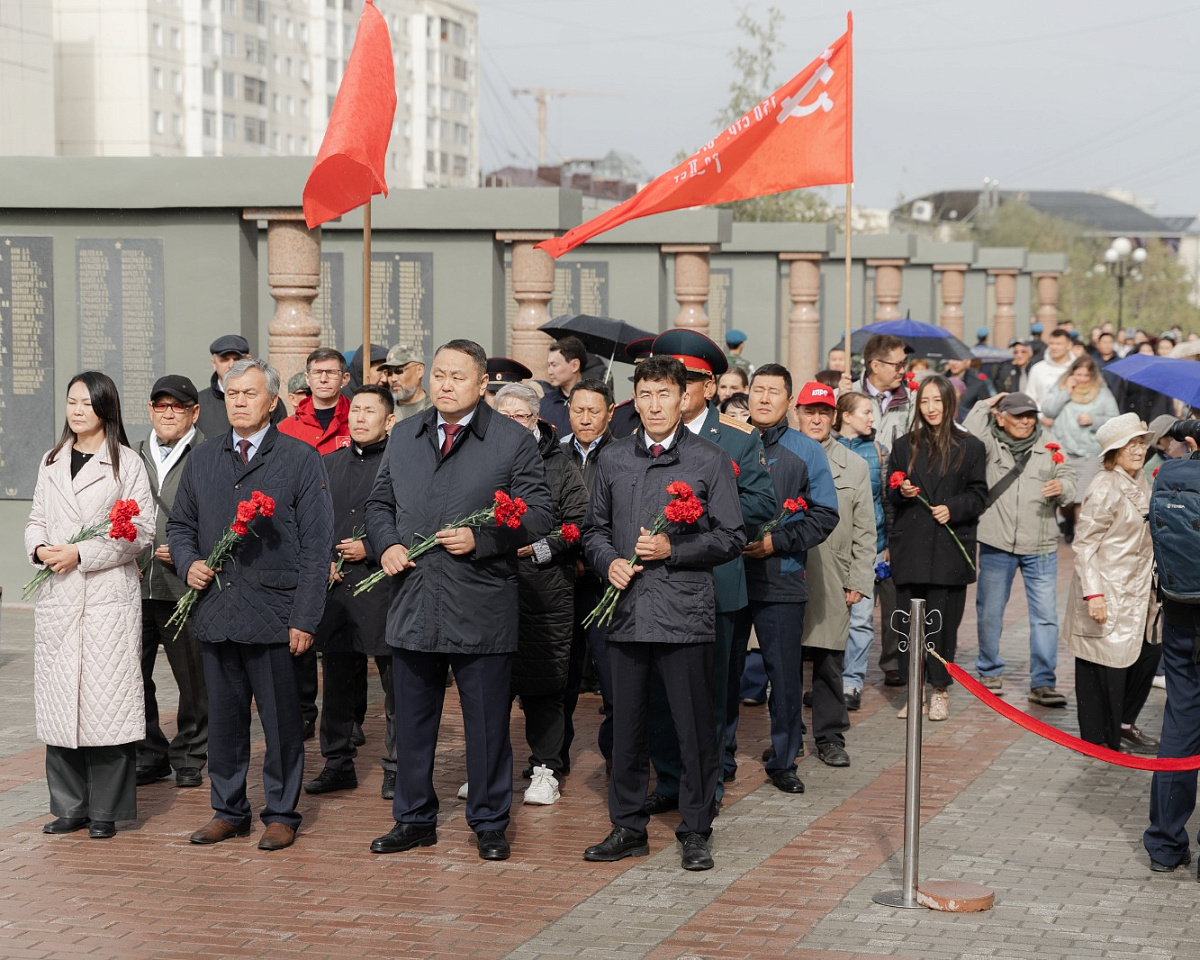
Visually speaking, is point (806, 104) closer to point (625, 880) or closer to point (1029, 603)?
point (1029, 603)

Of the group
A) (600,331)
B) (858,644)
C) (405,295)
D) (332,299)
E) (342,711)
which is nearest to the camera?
(342,711)

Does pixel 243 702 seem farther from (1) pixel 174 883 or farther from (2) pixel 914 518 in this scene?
(2) pixel 914 518

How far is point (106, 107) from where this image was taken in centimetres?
8131

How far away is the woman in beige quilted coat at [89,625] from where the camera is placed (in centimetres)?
744

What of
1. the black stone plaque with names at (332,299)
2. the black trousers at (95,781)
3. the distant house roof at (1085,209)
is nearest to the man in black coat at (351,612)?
the black trousers at (95,781)

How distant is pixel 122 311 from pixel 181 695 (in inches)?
237

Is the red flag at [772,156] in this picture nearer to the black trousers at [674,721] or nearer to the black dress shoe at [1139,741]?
the black dress shoe at [1139,741]

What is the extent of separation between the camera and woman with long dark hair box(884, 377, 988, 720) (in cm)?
1002

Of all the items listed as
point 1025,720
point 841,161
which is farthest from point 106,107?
point 1025,720

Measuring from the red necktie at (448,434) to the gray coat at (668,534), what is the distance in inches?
24.2

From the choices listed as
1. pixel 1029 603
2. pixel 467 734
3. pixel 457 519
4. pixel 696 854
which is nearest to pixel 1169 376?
pixel 1029 603

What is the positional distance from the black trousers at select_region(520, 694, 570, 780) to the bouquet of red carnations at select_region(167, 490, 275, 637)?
5.52ft

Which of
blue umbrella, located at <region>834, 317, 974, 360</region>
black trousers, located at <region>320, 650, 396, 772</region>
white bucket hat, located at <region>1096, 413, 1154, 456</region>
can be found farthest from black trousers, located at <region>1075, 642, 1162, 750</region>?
blue umbrella, located at <region>834, 317, 974, 360</region>

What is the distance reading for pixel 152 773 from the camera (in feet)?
28.0
